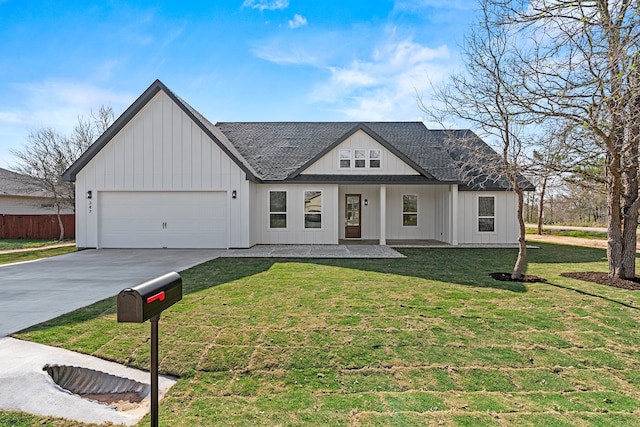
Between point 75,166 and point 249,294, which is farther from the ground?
point 75,166

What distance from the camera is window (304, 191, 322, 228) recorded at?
49.0 feet

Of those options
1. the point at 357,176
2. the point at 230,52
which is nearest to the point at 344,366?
the point at 357,176

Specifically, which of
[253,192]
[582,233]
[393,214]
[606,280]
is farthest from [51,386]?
[582,233]

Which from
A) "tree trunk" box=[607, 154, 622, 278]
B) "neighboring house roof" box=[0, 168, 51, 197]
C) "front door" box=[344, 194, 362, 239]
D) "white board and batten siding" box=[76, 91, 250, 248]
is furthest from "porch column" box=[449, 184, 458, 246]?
"neighboring house roof" box=[0, 168, 51, 197]

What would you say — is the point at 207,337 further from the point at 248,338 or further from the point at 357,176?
the point at 357,176

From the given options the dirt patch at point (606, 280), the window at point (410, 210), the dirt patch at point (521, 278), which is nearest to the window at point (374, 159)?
the window at point (410, 210)

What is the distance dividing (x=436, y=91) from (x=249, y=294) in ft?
21.4

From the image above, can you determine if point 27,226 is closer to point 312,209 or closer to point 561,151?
point 312,209

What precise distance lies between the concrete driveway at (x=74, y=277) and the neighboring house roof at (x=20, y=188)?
13.3m

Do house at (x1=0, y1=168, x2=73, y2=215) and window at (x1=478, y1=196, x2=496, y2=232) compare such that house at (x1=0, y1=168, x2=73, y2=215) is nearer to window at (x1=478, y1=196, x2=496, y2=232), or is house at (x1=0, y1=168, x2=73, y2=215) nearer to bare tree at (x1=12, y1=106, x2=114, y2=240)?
bare tree at (x1=12, y1=106, x2=114, y2=240)

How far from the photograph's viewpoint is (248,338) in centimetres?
441

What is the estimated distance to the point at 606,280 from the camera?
7887mm

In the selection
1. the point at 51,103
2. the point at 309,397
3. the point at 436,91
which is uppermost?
the point at 51,103

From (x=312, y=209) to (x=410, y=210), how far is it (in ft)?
16.6
